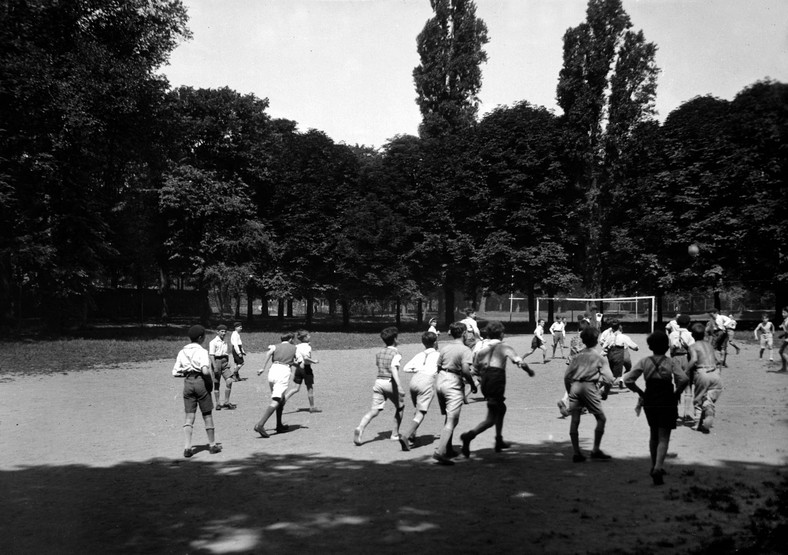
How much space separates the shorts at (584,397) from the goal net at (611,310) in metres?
7.52

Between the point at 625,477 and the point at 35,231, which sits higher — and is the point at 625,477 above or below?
below

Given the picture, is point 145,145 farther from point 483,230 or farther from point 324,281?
point 483,230

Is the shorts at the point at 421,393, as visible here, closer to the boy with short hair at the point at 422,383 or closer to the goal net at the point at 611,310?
the boy with short hair at the point at 422,383

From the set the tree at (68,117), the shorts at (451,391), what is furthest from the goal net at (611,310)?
the tree at (68,117)

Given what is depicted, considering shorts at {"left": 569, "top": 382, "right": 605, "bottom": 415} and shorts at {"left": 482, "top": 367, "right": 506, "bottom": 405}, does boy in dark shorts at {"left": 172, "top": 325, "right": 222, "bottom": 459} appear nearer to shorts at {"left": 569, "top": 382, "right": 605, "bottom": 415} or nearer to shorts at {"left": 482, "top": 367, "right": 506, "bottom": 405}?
shorts at {"left": 482, "top": 367, "right": 506, "bottom": 405}

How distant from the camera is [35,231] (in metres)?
30.7

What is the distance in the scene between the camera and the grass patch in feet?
70.6

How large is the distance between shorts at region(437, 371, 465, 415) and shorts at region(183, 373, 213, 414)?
333 centimetres

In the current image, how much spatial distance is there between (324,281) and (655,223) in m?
21.6

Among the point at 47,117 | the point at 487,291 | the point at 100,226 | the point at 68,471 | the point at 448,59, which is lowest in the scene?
the point at 68,471

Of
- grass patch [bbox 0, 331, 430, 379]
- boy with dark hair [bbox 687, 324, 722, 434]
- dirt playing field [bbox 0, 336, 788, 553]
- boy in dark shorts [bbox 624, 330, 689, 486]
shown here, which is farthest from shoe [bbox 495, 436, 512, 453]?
grass patch [bbox 0, 331, 430, 379]

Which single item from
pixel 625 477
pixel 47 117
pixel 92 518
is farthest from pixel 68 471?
pixel 47 117

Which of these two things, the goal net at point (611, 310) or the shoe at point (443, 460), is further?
the goal net at point (611, 310)

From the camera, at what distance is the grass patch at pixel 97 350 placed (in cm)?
2152
